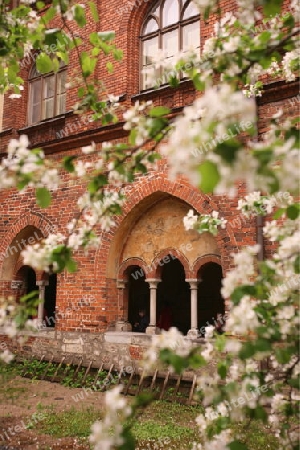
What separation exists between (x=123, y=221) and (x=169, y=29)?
401 centimetres

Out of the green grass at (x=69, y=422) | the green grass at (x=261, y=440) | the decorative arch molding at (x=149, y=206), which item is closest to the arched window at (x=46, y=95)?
the decorative arch molding at (x=149, y=206)

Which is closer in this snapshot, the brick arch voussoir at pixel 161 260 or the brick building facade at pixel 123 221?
the brick building facade at pixel 123 221

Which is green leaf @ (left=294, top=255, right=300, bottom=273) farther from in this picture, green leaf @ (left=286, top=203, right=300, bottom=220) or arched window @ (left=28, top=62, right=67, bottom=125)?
arched window @ (left=28, top=62, right=67, bottom=125)

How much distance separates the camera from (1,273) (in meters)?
9.58

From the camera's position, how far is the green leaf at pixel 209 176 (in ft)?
4.24

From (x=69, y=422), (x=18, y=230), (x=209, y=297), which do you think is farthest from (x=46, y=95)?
(x=69, y=422)

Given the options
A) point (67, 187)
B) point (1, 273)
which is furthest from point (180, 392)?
point (1, 273)

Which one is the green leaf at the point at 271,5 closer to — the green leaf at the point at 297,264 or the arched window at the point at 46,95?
the green leaf at the point at 297,264

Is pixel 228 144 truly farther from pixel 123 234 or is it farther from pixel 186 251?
pixel 123 234

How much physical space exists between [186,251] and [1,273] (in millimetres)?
4723

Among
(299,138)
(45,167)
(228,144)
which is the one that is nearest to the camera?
(228,144)

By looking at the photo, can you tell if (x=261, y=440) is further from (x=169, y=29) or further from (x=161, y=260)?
(x=169, y=29)

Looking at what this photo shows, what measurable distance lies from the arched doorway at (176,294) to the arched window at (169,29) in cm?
587

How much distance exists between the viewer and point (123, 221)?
8.02 m
